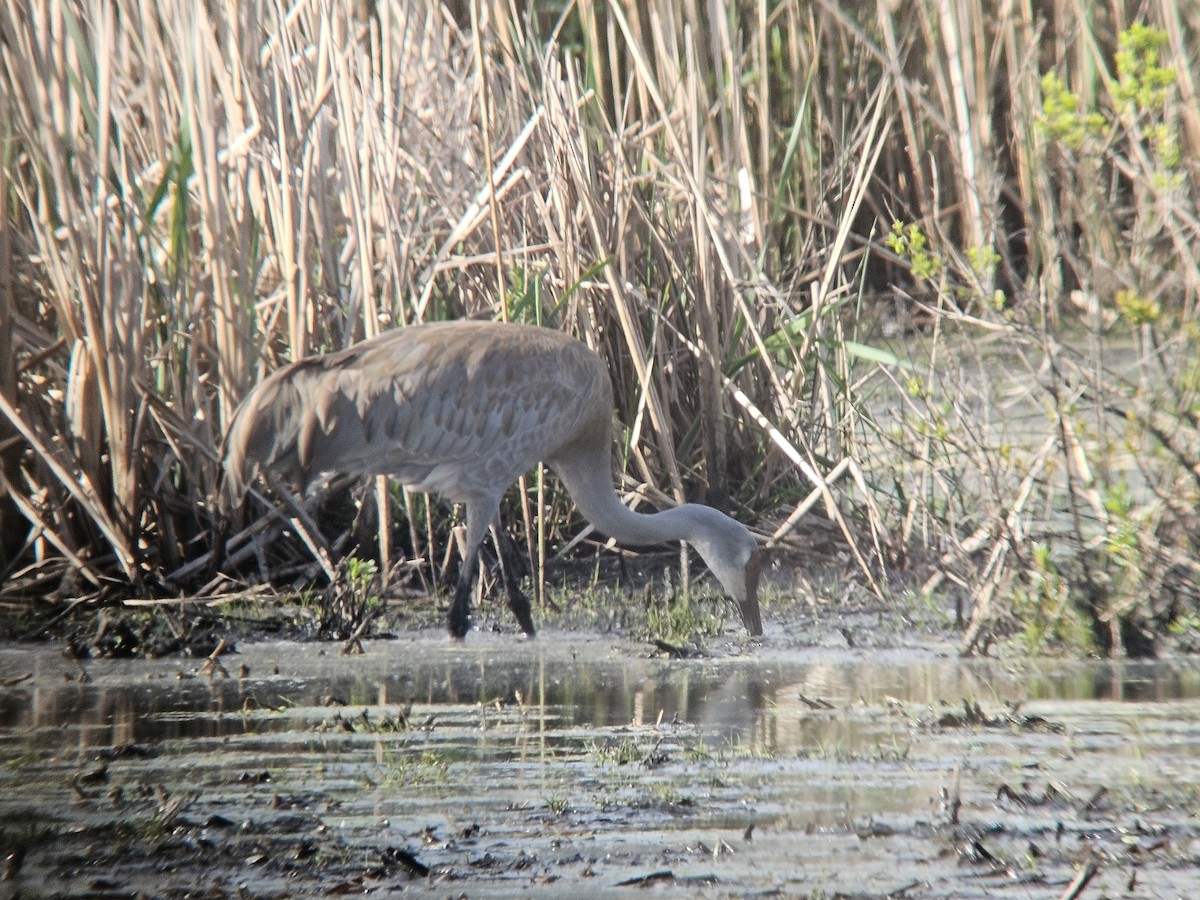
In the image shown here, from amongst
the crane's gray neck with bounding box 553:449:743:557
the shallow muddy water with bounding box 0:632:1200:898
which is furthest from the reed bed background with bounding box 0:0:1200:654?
the shallow muddy water with bounding box 0:632:1200:898

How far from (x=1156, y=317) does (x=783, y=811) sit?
5.32ft

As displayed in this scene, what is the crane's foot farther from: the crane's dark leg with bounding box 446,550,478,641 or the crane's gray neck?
the crane's gray neck

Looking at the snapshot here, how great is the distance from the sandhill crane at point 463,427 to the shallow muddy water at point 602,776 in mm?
722

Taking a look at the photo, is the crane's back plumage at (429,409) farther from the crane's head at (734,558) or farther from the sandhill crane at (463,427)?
the crane's head at (734,558)

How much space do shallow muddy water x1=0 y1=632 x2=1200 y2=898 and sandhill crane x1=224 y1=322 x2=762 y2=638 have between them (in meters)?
0.72

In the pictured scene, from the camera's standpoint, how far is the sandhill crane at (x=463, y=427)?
5.91 m

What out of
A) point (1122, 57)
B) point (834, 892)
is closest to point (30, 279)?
point (1122, 57)

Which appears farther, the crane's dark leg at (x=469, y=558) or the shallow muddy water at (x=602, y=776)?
the crane's dark leg at (x=469, y=558)

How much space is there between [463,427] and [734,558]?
3.67 feet

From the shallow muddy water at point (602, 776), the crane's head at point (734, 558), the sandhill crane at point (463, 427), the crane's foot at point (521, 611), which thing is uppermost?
the sandhill crane at point (463, 427)

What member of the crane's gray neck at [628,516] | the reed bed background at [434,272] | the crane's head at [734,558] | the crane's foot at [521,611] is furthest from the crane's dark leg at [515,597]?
the crane's head at [734,558]

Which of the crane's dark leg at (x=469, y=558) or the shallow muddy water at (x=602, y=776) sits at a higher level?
the crane's dark leg at (x=469, y=558)

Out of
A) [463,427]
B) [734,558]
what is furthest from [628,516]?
[463,427]

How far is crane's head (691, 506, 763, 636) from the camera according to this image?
5930 millimetres
